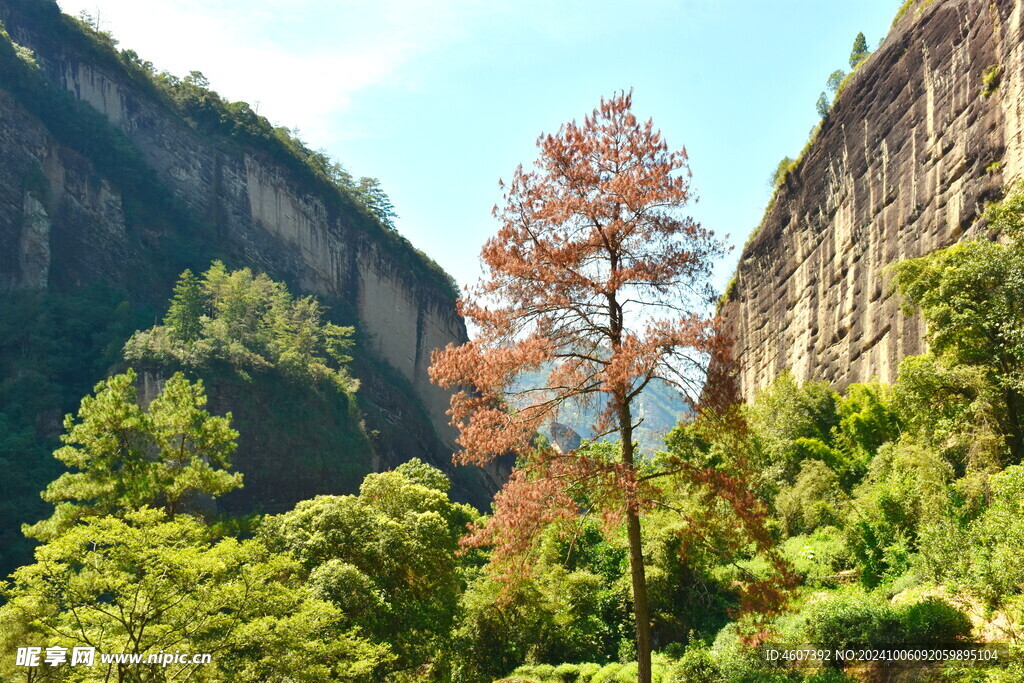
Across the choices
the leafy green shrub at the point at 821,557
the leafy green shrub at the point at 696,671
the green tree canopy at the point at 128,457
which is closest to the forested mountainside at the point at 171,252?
the green tree canopy at the point at 128,457

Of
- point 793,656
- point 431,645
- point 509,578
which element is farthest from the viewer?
point 431,645

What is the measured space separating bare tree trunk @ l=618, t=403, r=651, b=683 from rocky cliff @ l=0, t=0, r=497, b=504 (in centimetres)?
4228

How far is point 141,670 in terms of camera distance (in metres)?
10.7

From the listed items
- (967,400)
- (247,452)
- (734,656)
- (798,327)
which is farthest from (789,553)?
(247,452)

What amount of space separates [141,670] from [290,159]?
5509 cm

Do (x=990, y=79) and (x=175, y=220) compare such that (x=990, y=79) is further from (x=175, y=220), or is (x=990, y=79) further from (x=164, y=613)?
(x=175, y=220)

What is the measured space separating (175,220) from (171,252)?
2.95m

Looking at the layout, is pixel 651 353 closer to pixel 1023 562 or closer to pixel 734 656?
pixel 1023 562

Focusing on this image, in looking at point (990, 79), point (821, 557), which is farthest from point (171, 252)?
point (990, 79)

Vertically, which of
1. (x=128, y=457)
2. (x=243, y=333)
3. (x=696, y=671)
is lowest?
(x=696, y=671)

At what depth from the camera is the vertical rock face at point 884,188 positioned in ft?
80.0

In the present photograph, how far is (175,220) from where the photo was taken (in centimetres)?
5228

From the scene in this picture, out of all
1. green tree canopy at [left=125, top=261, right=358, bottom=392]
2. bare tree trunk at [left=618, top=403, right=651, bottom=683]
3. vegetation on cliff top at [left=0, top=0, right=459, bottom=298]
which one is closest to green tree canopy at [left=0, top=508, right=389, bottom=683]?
bare tree trunk at [left=618, top=403, right=651, bottom=683]

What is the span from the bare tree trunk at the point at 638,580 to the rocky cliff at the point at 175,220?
42279mm
